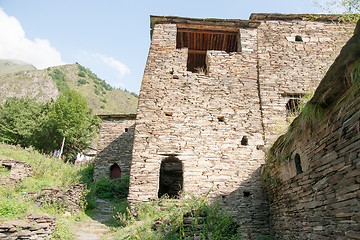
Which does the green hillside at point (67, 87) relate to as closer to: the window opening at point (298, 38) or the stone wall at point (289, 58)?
the stone wall at point (289, 58)

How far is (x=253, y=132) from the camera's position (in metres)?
7.25

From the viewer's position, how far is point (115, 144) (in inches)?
575

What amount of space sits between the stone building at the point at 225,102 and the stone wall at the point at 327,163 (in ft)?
5.74

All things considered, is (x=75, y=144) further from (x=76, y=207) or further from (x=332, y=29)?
(x=332, y=29)

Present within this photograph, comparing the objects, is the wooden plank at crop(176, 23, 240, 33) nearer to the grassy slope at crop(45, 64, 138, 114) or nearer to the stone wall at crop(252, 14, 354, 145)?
the stone wall at crop(252, 14, 354, 145)

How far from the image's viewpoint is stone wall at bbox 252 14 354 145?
7602 mm

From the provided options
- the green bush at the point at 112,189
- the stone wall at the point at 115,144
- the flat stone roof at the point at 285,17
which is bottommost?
the green bush at the point at 112,189

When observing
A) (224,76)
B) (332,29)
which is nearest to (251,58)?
(224,76)

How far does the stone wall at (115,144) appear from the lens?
1401cm

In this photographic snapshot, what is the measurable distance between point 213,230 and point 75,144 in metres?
17.5

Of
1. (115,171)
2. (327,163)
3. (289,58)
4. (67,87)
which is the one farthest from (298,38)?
(67,87)

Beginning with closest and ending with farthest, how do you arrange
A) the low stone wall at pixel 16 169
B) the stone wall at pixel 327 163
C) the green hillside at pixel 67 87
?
the stone wall at pixel 327 163 < the low stone wall at pixel 16 169 < the green hillside at pixel 67 87


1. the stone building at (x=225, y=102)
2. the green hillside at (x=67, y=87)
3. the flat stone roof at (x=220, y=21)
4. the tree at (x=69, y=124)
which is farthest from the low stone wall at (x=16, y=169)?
the green hillside at (x=67, y=87)

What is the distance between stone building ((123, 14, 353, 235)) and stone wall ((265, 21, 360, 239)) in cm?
175
